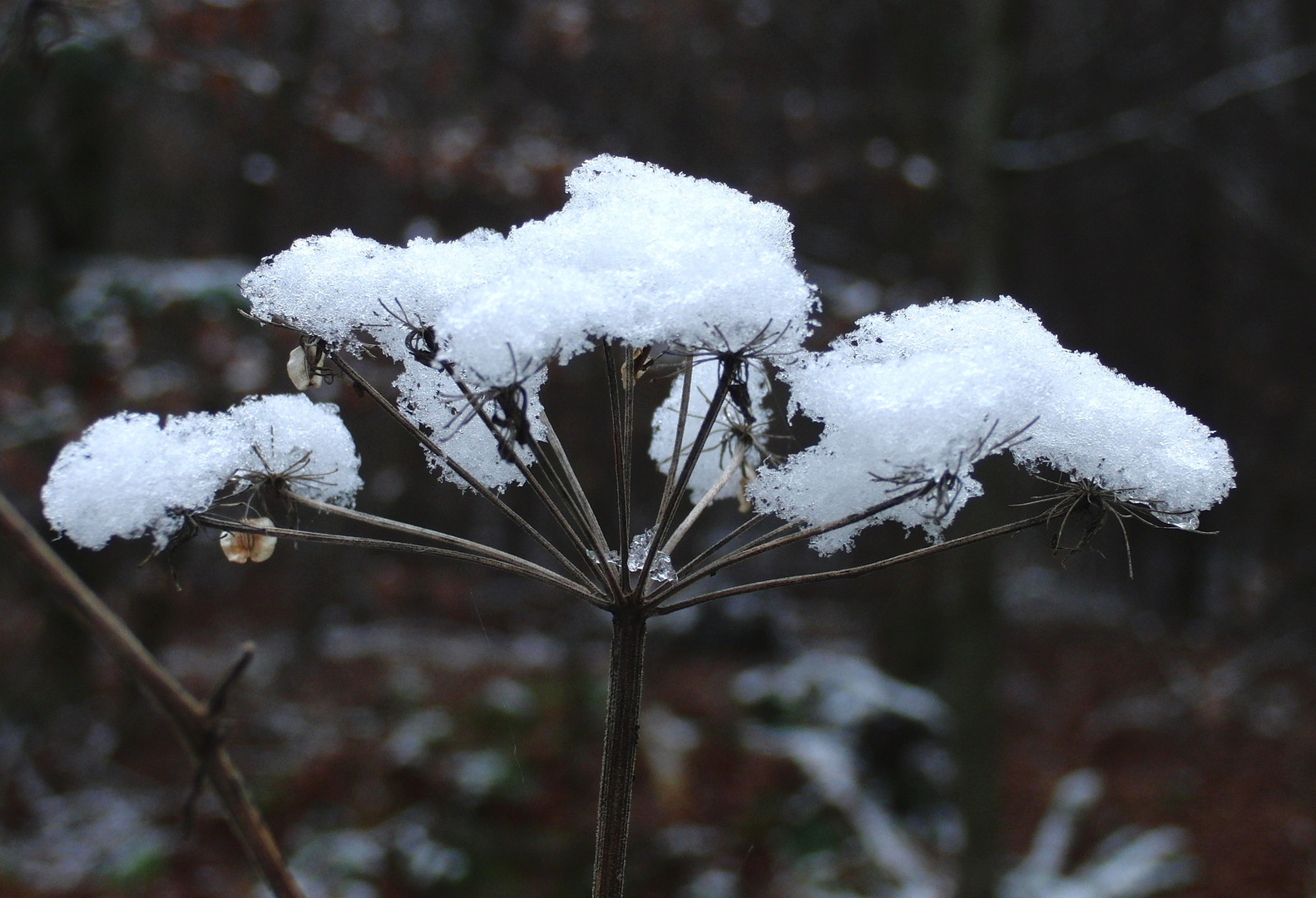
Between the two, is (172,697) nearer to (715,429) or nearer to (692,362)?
(692,362)

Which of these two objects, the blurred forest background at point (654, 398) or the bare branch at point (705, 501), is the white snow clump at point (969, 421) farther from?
the blurred forest background at point (654, 398)

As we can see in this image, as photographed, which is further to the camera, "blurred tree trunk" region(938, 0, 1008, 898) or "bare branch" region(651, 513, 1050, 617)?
"blurred tree trunk" region(938, 0, 1008, 898)

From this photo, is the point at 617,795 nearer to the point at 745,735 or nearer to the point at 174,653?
the point at 745,735

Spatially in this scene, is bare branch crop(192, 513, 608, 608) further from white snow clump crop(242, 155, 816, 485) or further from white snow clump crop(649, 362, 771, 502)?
white snow clump crop(649, 362, 771, 502)

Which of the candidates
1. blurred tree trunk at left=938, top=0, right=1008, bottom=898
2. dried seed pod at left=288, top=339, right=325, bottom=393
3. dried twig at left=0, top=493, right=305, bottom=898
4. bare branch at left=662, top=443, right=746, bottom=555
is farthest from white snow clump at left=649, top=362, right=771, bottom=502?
blurred tree trunk at left=938, top=0, right=1008, bottom=898

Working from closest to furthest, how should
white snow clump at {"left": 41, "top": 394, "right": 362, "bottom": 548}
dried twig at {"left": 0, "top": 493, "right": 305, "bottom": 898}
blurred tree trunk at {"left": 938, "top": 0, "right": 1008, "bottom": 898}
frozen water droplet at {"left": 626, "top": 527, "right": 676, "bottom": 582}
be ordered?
dried twig at {"left": 0, "top": 493, "right": 305, "bottom": 898}, white snow clump at {"left": 41, "top": 394, "right": 362, "bottom": 548}, frozen water droplet at {"left": 626, "top": 527, "right": 676, "bottom": 582}, blurred tree trunk at {"left": 938, "top": 0, "right": 1008, "bottom": 898}

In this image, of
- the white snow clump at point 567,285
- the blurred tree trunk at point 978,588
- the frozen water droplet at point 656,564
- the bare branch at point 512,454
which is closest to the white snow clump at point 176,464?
the white snow clump at point 567,285
